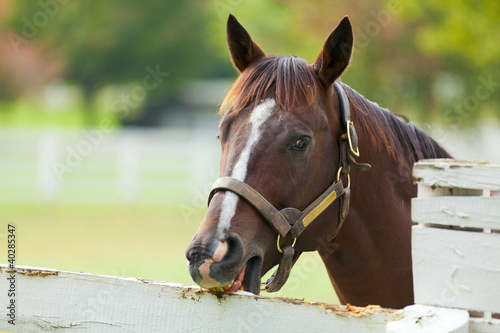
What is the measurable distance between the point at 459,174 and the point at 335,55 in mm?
1331

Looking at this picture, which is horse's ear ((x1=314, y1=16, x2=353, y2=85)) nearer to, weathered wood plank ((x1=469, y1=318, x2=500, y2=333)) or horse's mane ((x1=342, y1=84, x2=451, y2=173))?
horse's mane ((x1=342, y1=84, x2=451, y2=173))

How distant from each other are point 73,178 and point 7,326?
16442 mm

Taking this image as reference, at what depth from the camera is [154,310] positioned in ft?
6.83

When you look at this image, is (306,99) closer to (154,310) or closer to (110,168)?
(154,310)

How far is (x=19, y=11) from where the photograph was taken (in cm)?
3494

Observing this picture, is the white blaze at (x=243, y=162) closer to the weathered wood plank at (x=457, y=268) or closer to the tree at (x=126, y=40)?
the weathered wood plank at (x=457, y=268)

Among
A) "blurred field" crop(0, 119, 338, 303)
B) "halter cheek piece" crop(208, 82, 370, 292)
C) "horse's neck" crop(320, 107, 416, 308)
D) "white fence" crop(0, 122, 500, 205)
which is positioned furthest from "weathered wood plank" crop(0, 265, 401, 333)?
"white fence" crop(0, 122, 500, 205)

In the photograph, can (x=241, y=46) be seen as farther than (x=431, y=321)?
Yes

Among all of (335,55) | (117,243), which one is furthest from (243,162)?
(117,243)

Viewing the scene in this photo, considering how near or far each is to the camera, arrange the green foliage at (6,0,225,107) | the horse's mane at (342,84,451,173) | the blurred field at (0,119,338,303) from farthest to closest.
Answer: the green foliage at (6,0,225,107) → the blurred field at (0,119,338,303) → the horse's mane at (342,84,451,173)

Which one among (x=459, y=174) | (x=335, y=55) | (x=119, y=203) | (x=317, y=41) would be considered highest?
(x=317, y=41)

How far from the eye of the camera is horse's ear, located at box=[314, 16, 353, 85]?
2.93 m

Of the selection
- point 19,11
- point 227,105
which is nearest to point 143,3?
point 19,11

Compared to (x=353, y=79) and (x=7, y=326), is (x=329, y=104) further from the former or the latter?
(x=353, y=79)
